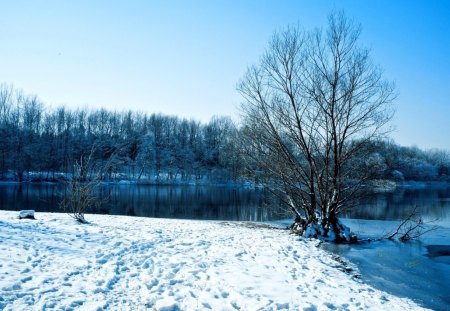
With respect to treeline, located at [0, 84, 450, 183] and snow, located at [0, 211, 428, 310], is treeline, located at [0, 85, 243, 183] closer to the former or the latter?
treeline, located at [0, 84, 450, 183]

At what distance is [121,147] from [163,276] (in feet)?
194

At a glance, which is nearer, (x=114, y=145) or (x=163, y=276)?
(x=163, y=276)

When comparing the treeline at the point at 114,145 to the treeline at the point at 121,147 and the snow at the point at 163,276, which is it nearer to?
the treeline at the point at 121,147

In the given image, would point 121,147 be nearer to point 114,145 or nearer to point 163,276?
point 114,145

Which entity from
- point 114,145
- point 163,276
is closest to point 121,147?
point 114,145

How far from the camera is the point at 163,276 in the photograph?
20.9 ft

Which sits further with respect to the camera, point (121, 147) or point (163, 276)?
point (121, 147)

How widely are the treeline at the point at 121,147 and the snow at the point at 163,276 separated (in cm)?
4129

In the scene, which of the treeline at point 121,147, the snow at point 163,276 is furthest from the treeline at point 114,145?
the snow at point 163,276

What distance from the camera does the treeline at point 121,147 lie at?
5753cm

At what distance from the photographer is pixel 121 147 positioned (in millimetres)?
62250

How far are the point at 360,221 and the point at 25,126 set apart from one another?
65.6m

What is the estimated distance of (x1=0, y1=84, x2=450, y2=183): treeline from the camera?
5753 cm

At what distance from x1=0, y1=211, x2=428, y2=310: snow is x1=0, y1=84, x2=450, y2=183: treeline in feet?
135
